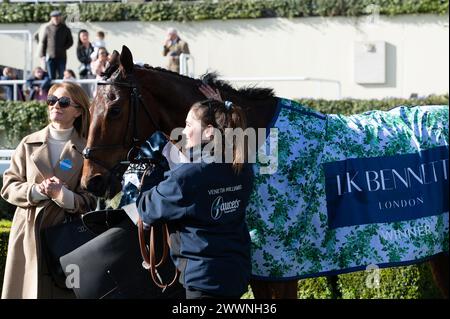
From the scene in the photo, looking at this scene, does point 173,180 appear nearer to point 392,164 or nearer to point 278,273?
point 278,273

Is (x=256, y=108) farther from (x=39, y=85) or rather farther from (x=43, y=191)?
(x=39, y=85)

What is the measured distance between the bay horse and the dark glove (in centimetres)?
7

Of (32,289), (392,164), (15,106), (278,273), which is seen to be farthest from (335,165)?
(15,106)

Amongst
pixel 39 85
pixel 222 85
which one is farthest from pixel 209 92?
pixel 39 85

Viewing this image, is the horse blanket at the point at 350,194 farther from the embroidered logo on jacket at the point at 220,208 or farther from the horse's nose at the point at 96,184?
the horse's nose at the point at 96,184

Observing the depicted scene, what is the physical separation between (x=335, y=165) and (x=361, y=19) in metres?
11.7

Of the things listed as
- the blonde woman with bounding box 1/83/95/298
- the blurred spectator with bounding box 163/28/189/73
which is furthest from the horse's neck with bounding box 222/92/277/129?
the blurred spectator with bounding box 163/28/189/73

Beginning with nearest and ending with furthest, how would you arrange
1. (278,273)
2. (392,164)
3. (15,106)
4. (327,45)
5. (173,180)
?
(173,180)
(278,273)
(392,164)
(15,106)
(327,45)

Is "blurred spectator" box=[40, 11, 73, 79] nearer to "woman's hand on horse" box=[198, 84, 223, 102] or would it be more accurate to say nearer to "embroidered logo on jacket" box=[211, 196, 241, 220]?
"woman's hand on horse" box=[198, 84, 223, 102]

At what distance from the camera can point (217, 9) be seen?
1536 cm

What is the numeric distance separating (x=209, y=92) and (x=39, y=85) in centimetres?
836

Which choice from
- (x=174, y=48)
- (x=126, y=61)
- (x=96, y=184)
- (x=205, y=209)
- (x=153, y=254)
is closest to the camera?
(x=205, y=209)
